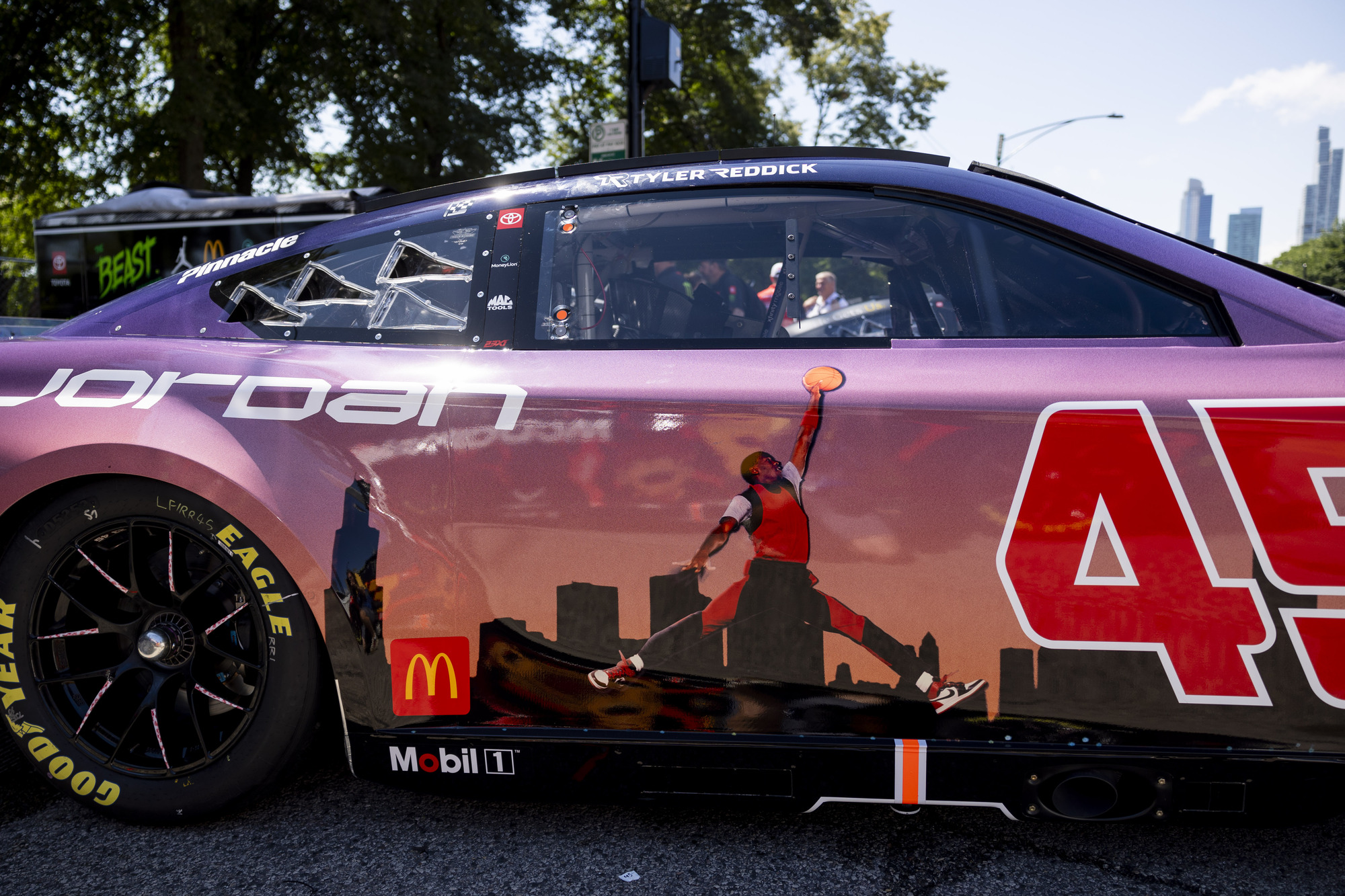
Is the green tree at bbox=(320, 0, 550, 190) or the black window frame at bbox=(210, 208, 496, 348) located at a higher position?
the green tree at bbox=(320, 0, 550, 190)

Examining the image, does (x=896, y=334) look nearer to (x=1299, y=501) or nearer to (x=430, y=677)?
(x=1299, y=501)

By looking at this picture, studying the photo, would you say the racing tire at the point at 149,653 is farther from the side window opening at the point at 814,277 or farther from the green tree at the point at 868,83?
the green tree at the point at 868,83

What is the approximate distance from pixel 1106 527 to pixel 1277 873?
2.89 feet

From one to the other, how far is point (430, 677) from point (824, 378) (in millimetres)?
1027

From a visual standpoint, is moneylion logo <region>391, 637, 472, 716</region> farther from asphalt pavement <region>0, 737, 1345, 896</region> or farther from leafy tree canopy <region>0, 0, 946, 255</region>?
leafy tree canopy <region>0, 0, 946, 255</region>

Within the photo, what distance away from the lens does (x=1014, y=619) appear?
174cm

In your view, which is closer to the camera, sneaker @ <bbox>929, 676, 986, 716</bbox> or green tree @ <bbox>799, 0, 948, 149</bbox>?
sneaker @ <bbox>929, 676, 986, 716</bbox>

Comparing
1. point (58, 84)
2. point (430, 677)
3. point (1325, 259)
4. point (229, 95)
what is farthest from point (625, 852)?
point (1325, 259)

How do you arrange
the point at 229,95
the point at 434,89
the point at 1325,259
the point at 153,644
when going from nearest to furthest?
the point at 153,644
the point at 229,95
the point at 434,89
the point at 1325,259

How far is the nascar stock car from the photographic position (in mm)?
1708

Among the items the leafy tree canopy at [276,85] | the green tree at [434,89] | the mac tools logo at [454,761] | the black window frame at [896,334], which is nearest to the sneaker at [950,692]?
the black window frame at [896,334]

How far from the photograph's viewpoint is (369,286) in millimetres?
2121

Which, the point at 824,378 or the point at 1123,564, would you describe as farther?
the point at 824,378

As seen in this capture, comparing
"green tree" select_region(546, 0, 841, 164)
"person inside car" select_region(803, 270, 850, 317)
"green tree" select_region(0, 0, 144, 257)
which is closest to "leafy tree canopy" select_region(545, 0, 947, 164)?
"green tree" select_region(546, 0, 841, 164)
